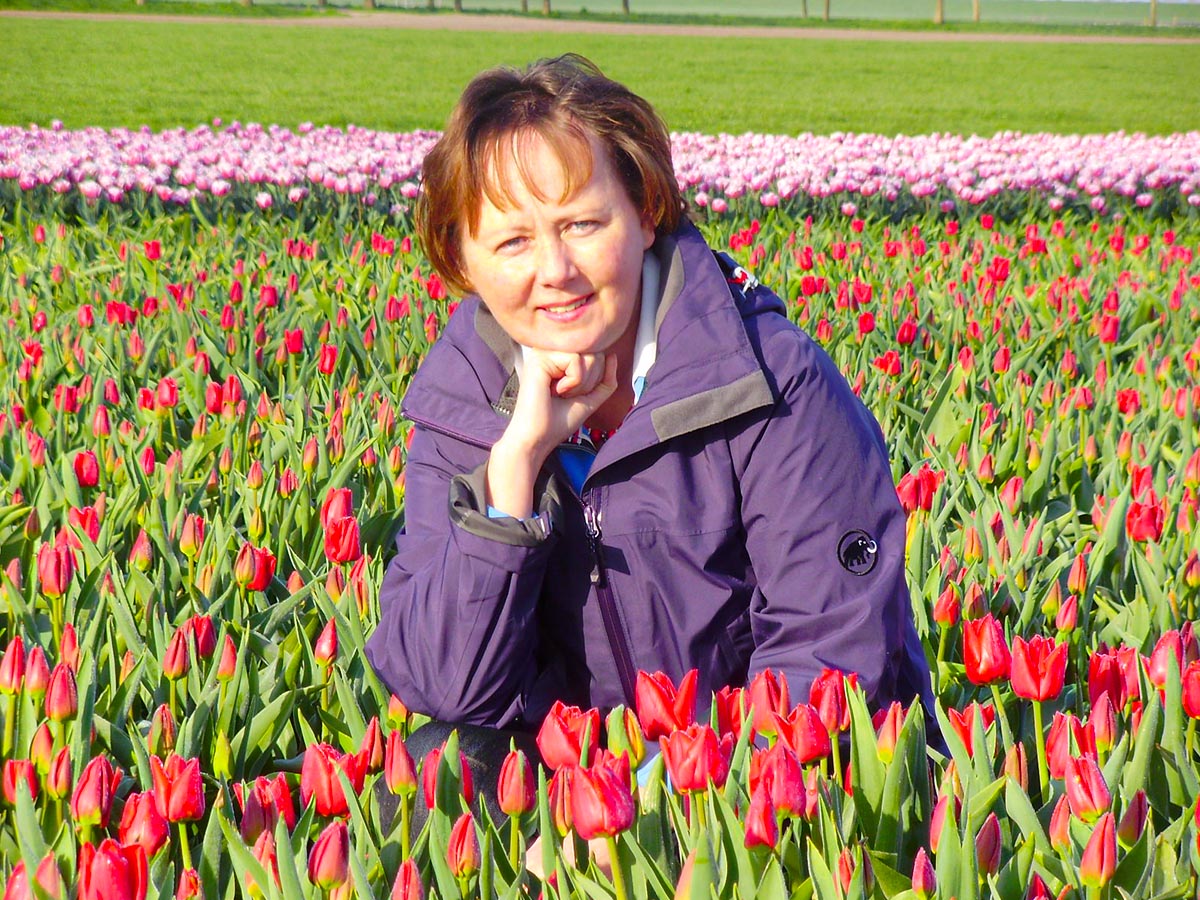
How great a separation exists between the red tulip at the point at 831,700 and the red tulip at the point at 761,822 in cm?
18

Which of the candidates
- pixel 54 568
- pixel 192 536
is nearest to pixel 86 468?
pixel 192 536

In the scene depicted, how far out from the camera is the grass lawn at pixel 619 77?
696 inches

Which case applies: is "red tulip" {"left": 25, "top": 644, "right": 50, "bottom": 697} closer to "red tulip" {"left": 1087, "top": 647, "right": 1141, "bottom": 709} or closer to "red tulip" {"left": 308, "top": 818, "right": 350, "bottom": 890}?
"red tulip" {"left": 308, "top": 818, "right": 350, "bottom": 890}

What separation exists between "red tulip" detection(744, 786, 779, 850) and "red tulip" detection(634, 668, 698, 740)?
0.16 m

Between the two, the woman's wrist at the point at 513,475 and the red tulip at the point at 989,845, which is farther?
the woman's wrist at the point at 513,475

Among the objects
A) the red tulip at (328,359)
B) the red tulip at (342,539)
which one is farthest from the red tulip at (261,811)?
the red tulip at (328,359)

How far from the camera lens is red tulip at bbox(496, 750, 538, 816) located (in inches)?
54.1

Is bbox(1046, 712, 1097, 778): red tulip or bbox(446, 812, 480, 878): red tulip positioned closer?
bbox(446, 812, 480, 878): red tulip

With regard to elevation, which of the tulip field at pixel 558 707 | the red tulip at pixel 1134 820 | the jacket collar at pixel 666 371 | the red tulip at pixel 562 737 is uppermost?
the jacket collar at pixel 666 371

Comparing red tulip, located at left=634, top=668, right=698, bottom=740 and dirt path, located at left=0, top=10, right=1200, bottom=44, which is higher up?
red tulip, located at left=634, top=668, right=698, bottom=740

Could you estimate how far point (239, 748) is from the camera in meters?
1.82

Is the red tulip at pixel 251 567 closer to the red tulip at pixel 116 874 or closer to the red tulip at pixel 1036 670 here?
the red tulip at pixel 116 874

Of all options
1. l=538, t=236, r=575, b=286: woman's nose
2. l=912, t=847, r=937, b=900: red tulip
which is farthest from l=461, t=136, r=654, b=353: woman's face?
l=912, t=847, r=937, b=900: red tulip

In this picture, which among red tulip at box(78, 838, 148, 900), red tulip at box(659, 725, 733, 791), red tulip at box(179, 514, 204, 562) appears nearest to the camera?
red tulip at box(78, 838, 148, 900)
